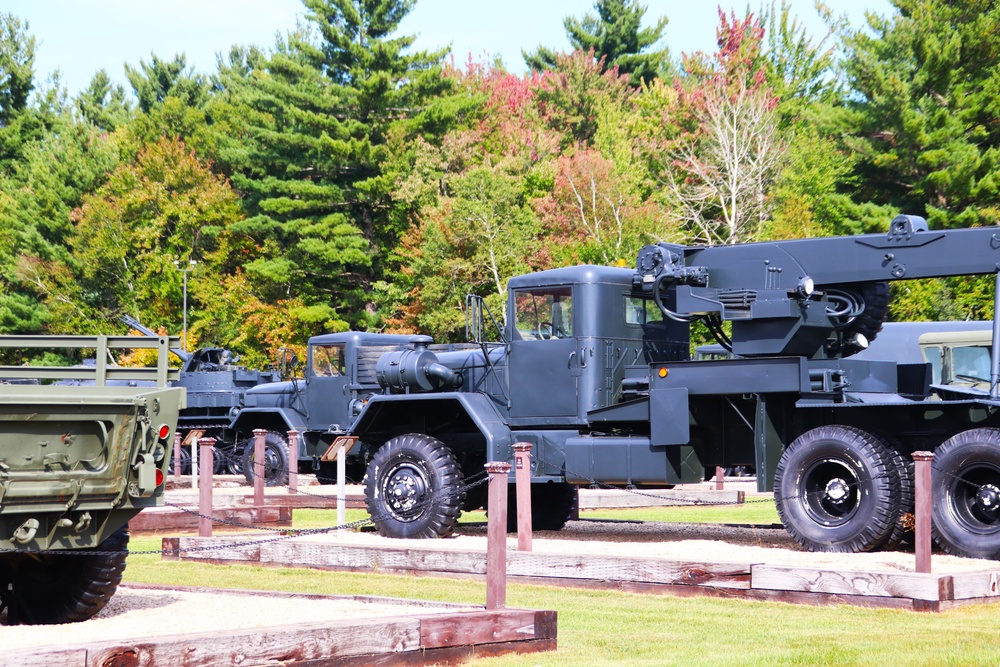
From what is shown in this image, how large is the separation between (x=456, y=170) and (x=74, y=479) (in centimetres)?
3937

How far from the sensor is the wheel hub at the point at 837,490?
12.1 m

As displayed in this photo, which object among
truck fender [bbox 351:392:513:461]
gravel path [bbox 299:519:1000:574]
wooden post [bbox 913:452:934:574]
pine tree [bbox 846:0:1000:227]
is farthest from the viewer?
pine tree [bbox 846:0:1000:227]

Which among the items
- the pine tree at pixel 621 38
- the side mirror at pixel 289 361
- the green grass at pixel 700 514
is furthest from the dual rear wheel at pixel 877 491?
the pine tree at pixel 621 38

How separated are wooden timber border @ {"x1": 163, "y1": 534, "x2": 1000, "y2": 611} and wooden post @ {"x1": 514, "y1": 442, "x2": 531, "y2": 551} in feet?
1.02

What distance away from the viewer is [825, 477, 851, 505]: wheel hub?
1212 cm

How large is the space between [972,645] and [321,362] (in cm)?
1760

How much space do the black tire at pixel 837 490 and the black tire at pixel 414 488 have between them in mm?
3422

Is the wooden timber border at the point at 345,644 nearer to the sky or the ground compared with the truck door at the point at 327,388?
nearer to the ground

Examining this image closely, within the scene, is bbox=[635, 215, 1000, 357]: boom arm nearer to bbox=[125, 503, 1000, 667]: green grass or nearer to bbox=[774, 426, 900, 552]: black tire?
bbox=[774, 426, 900, 552]: black tire

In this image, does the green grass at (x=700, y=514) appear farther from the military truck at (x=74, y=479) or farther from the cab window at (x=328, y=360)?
the military truck at (x=74, y=479)

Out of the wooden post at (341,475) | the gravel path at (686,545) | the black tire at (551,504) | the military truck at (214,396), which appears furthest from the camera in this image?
the military truck at (214,396)

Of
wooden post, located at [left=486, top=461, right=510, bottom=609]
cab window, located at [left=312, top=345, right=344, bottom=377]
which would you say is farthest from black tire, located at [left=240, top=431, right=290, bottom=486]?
wooden post, located at [left=486, top=461, right=510, bottom=609]

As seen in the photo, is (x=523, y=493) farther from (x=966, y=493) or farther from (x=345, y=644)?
(x=345, y=644)

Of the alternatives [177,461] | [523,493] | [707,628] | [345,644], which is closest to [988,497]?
[707,628]
